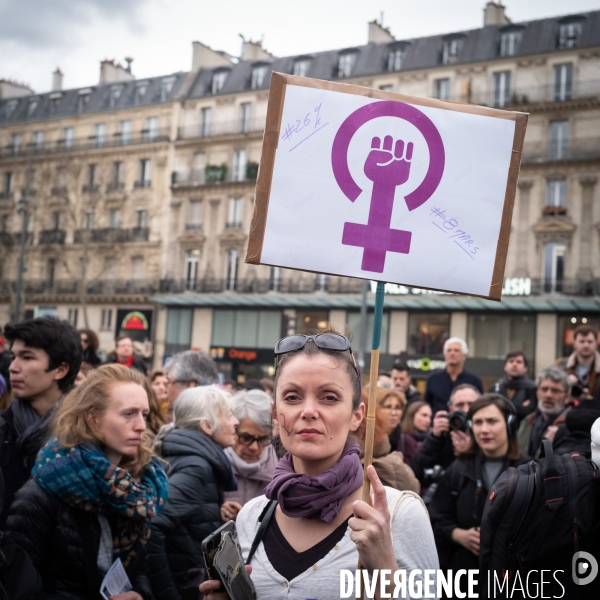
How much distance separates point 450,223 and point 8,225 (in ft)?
159

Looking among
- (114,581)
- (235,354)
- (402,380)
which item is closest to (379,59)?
(235,354)

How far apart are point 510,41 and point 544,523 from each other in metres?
35.8

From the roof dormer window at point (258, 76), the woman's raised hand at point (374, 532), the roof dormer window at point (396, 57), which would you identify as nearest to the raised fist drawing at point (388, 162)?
the woman's raised hand at point (374, 532)

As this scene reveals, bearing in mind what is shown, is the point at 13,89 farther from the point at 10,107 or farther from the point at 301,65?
the point at 301,65

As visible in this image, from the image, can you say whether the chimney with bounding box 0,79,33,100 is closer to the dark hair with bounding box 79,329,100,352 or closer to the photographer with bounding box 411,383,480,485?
the dark hair with bounding box 79,329,100,352

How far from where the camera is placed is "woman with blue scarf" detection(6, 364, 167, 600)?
3240 millimetres

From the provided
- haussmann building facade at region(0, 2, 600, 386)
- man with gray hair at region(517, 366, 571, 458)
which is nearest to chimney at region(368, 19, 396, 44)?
haussmann building facade at region(0, 2, 600, 386)

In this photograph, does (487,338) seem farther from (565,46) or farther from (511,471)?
(511,471)

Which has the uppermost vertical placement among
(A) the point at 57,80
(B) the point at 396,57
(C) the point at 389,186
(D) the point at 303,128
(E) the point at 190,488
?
(A) the point at 57,80

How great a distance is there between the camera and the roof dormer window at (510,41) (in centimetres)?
3503

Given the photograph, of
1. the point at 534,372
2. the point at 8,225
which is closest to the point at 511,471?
the point at 534,372

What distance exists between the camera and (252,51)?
43.1 m

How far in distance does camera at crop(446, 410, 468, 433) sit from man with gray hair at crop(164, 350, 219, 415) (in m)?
1.99

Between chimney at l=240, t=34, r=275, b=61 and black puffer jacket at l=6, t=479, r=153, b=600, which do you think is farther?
chimney at l=240, t=34, r=275, b=61
